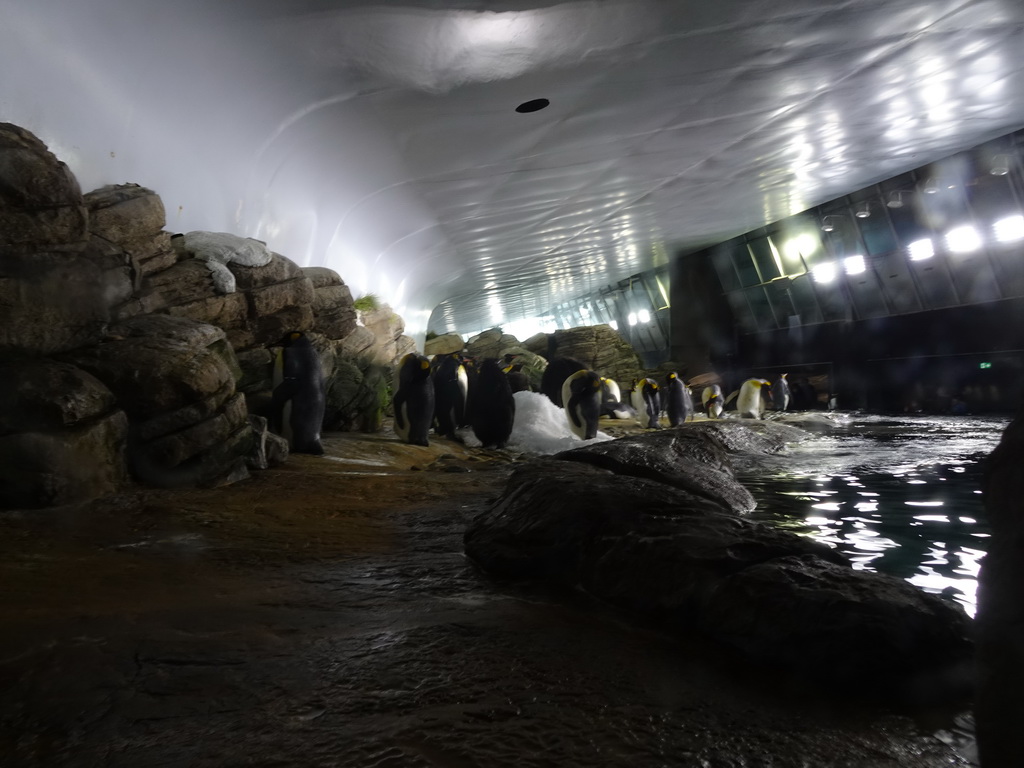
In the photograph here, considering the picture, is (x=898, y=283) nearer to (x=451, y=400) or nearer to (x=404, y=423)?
(x=451, y=400)

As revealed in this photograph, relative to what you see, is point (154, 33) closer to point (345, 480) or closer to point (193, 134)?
point (193, 134)

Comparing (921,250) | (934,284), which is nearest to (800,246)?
(921,250)

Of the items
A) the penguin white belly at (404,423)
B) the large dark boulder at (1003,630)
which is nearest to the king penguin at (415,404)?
the penguin white belly at (404,423)

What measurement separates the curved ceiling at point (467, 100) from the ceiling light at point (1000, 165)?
725 millimetres

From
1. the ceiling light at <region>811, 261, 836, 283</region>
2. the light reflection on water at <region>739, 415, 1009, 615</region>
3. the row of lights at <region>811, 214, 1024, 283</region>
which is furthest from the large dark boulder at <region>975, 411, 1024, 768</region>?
the ceiling light at <region>811, 261, 836, 283</region>

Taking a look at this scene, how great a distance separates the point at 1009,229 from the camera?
1262 centimetres

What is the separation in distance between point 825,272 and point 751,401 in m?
4.56

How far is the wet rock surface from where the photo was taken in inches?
47.4

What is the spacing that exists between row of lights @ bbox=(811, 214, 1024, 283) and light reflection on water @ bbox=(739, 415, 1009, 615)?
772cm

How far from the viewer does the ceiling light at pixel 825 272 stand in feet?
56.2

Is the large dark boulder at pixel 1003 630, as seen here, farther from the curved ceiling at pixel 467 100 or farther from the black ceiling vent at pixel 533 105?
the black ceiling vent at pixel 533 105

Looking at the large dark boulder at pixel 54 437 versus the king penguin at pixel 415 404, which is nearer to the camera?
the large dark boulder at pixel 54 437

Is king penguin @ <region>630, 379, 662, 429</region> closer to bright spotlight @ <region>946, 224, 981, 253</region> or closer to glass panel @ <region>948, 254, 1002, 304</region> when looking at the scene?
glass panel @ <region>948, 254, 1002, 304</region>

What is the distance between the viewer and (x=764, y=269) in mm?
19469
